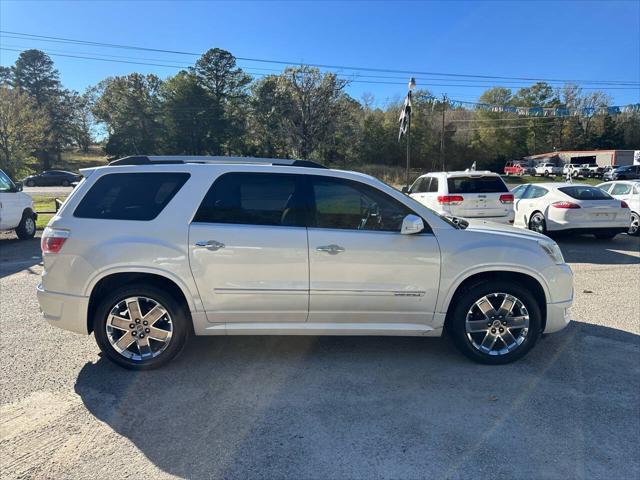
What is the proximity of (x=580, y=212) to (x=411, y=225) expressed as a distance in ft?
27.7

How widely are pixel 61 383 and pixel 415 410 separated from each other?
2966 millimetres

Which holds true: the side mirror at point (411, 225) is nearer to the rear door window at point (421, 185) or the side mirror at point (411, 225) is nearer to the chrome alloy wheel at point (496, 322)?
the chrome alloy wheel at point (496, 322)

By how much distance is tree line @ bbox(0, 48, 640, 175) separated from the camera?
137ft

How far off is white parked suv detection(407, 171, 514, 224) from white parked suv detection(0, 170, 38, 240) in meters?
10.3

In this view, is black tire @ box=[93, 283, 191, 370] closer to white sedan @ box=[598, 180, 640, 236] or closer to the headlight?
the headlight

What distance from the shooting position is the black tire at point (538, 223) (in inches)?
425

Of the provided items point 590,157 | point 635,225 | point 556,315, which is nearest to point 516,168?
point 590,157

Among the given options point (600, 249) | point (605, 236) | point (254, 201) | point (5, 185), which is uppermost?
point (5, 185)

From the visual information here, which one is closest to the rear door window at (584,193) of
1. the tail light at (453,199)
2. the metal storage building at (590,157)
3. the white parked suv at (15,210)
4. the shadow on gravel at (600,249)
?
the shadow on gravel at (600,249)

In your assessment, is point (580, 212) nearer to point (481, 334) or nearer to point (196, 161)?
point (481, 334)

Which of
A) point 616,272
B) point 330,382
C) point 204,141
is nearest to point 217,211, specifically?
point 330,382

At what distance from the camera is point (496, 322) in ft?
12.8

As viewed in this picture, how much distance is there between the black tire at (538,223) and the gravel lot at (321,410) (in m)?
6.61

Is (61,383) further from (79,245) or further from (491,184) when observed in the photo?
(491,184)
